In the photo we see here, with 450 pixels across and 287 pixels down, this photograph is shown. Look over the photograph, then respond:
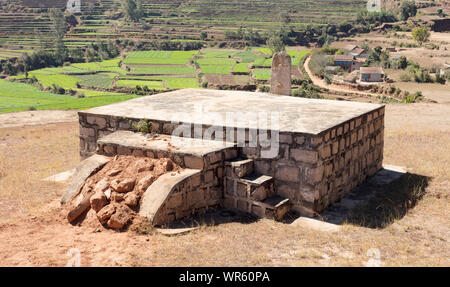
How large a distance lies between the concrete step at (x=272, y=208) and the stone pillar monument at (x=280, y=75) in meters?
5.24

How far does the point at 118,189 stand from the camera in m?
7.25

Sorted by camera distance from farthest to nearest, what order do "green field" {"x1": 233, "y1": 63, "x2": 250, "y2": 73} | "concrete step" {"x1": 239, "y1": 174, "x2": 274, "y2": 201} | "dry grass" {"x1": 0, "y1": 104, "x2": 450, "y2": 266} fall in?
"green field" {"x1": 233, "y1": 63, "x2": 250, "y2": 73}, "concrete step" {"x1": 239, "y1": 174, "x2": 274, "y2": 201}, "dry grass" {"x1": 0, "y1": 104, "x2": 450, "y2": 266}

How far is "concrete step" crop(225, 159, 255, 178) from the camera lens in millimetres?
7590

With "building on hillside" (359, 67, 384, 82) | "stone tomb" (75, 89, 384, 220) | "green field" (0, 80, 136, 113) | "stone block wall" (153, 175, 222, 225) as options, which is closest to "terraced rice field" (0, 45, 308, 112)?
"green field" (0, 80, 136, 113)

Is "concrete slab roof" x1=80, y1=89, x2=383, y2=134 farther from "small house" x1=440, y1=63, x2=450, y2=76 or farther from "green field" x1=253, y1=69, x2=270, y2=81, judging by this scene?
"small house" x1=440, y1=63, x2=450, y2=76

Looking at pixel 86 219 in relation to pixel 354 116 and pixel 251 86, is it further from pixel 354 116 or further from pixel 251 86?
pixel 251 86

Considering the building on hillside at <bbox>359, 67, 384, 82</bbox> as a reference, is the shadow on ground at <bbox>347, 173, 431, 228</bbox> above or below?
below

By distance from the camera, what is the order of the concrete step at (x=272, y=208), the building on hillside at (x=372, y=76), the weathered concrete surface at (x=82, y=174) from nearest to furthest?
the concrete step at (x=272, y=208) < the weathered concrete surface at (x=82, y=174) < the building on hillside at (x=372, y=76)

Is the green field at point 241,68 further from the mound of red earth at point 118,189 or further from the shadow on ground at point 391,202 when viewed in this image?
the mound of red earth at point 118,189

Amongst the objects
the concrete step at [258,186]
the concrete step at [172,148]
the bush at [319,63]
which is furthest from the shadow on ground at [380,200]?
the bush at [319,63]

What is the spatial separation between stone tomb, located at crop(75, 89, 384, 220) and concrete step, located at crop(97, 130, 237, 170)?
0.7 inches

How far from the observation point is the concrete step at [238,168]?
299 inches

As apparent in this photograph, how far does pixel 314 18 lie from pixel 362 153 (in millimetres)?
75906

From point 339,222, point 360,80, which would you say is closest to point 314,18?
point 360,80
